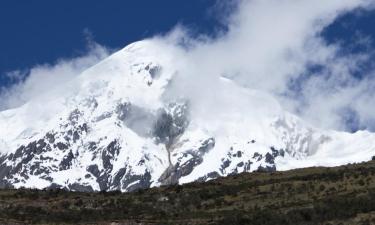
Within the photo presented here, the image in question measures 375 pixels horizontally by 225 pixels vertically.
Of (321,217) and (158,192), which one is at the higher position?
(158,192)

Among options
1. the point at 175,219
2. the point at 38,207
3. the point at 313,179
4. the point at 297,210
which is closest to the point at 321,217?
the point at 297,210

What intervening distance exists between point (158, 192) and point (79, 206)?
12.2 m

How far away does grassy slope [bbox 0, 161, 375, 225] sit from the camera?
92.1 meters

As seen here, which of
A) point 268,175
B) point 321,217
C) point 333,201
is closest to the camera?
point 321,217

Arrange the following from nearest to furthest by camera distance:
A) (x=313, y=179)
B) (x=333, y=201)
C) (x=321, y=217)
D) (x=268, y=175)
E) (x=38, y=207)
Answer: (x=321, y=217) < (x=333, y=201) < (x=38, y=207) < (x=313, y=179) < (x=268, y=175)

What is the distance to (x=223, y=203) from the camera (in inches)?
4156

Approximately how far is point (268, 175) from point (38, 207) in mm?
32839

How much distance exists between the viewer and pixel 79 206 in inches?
4166

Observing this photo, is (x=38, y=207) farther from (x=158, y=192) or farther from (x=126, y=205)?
(x=158, y=192)

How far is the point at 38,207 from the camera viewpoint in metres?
104

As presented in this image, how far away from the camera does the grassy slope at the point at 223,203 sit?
302ft

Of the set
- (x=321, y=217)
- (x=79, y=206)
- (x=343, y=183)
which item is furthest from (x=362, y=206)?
(x=79, y=206)

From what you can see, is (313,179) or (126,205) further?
(313,179)

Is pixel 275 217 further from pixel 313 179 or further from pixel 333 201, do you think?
pixel 313 179
